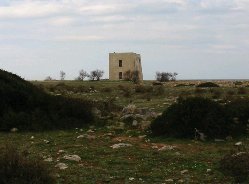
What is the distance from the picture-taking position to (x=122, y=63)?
7881cm

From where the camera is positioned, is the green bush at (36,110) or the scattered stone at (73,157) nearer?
the scattered stone at (73,157)

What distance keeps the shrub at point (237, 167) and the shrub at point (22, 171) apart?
3.23 metres

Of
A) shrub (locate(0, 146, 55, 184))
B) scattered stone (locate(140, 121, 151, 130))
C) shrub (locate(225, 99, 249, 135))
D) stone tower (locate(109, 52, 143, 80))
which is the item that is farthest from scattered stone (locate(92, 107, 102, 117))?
stone tower (locate(109, 52, 143, 80))

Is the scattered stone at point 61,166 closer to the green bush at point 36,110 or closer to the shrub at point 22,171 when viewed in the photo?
the shrub at point 22,171

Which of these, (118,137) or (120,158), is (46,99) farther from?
(120,158)

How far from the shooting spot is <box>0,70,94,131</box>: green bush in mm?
15609

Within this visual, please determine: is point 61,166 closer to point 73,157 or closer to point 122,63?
point 73,157

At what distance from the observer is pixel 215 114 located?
13758mm

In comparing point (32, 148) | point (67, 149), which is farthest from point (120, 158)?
point (32, 148)

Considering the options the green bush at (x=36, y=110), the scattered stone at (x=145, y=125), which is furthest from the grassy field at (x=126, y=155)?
the green bush at (x=36, y=110)

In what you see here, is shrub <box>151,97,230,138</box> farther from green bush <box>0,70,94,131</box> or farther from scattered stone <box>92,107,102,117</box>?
scattered stone <box>92,107,102,117</box>

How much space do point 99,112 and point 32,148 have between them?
6.80m

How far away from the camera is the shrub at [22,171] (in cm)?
711

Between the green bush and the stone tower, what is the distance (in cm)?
6018
